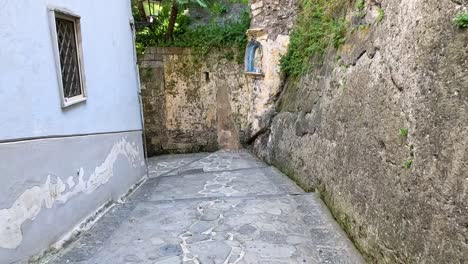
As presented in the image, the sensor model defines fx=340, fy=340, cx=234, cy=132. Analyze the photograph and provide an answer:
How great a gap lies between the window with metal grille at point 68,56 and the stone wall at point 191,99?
5.89m

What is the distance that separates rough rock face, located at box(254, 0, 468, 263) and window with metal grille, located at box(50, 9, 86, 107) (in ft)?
8.83

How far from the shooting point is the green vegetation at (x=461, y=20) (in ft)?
5.38

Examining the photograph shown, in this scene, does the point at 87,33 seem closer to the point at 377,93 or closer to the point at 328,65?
the point at 328,65

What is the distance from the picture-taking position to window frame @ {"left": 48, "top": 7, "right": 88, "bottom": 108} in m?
3.06

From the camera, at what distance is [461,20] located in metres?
1.66

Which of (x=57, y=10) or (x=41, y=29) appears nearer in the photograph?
(x=41, y=29)

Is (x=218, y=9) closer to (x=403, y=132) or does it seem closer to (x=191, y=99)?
(x=191, y=99)

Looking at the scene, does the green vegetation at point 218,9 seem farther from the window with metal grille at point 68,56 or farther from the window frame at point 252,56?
the window with metal grille at point 68,56

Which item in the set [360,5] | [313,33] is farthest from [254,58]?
[360,5]

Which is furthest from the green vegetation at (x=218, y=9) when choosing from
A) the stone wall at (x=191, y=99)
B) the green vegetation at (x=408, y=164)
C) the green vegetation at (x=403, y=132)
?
the green vegetation at (x=408, y=164)

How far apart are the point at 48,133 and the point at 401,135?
9.00ft

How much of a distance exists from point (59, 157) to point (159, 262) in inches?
51.9

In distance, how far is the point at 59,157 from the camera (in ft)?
10.0

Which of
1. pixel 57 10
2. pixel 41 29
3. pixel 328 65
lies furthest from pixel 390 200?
pixel 57 10
